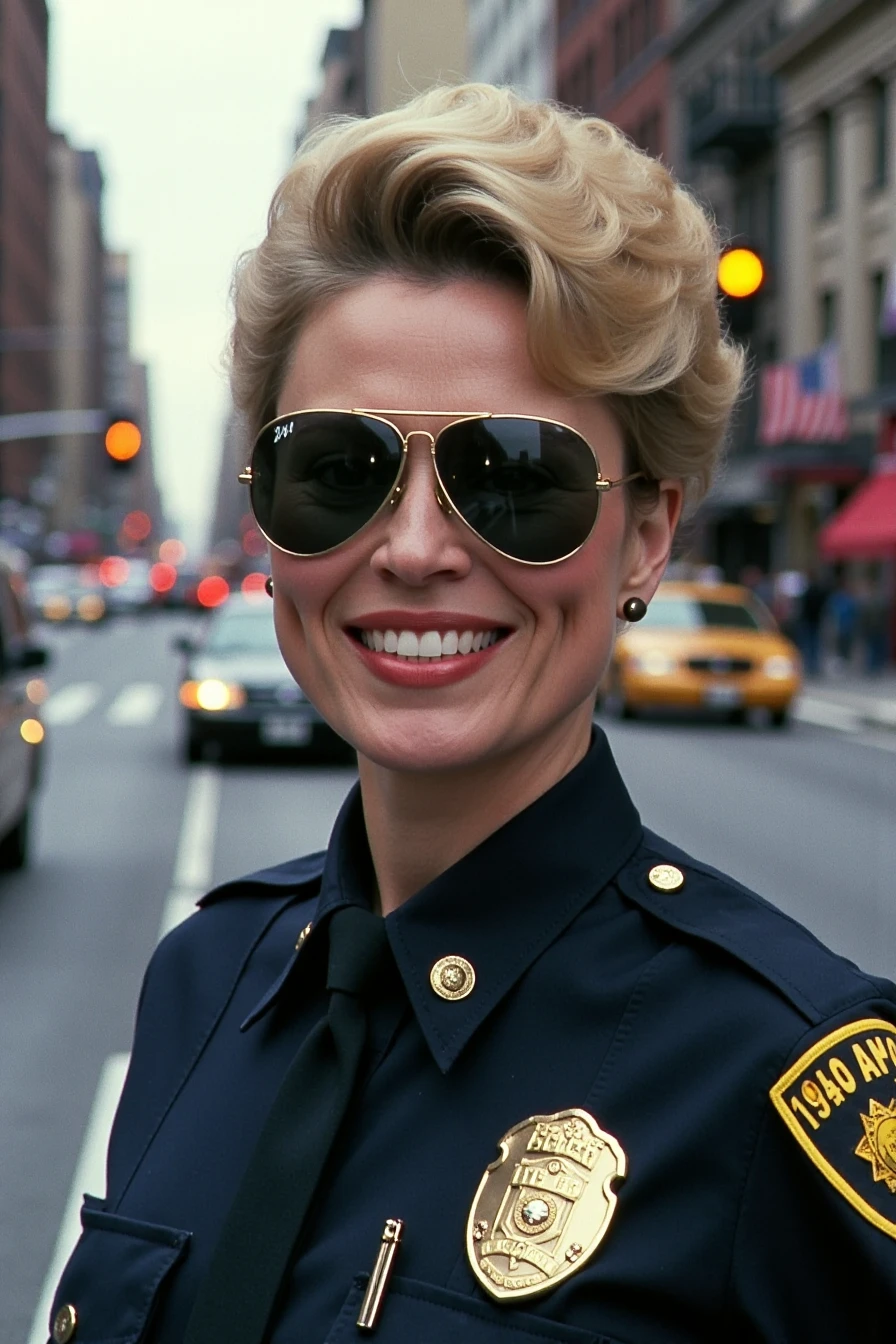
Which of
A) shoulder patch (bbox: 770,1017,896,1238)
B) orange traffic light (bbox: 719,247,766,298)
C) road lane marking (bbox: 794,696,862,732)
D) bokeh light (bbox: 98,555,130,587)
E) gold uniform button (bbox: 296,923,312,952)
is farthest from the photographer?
bokeh light (bbox: 98,555,130,587)

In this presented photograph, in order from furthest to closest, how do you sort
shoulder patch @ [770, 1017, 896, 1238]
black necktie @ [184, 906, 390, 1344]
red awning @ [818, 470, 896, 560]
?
red awning @ [818, 470, 896, 560], black necktie @ [184, 906, 390, 1344], shoulder patch @ [770, 1017, 896, 1238]

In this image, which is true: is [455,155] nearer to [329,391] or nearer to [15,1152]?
[329,391]

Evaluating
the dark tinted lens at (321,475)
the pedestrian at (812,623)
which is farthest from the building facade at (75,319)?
the dark tinted lens at (321,475)

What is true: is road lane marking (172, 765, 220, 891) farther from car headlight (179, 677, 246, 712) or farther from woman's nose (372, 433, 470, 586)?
woman's nose (372, 433, 470, 586)

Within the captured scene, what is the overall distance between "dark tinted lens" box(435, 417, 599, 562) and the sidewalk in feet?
72.3

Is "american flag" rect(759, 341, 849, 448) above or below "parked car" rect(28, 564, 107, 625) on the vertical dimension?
above

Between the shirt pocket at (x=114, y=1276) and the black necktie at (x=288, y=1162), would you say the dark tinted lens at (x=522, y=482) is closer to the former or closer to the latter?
the black necktie at (x=288, y=1162)

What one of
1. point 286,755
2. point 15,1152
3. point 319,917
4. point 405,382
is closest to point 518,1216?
point 319,917

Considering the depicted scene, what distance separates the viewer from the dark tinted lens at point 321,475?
1869mm

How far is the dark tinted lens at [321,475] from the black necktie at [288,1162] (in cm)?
38

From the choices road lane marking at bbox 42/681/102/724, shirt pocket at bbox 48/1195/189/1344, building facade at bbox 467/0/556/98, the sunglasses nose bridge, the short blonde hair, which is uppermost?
building facade at bbox 467/0/556/98

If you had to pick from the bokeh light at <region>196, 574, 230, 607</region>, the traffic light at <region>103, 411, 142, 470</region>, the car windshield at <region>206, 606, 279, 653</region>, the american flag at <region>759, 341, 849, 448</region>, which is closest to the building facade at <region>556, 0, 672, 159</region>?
the american flag at <region>759, 341, 849, 448</region>

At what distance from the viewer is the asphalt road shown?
6105mm

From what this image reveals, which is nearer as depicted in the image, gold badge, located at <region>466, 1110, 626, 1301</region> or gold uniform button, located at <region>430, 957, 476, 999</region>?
gold badge, located at <region>466, 1110, 626, 1301</region>
